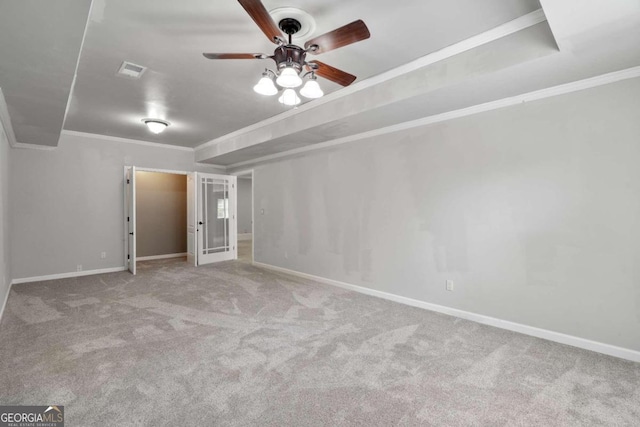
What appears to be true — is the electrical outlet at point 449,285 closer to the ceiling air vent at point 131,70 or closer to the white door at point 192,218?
the ceiling air vent at point 131,70

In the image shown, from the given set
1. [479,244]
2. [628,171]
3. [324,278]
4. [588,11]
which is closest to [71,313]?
[324,278]

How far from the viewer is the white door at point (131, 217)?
5.87 meters

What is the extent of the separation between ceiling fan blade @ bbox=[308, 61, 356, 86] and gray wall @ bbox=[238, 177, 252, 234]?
909 cm

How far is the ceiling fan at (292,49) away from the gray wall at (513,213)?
6.39 ft

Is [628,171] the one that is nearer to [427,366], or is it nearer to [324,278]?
[427,366]

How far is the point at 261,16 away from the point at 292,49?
0.42 m

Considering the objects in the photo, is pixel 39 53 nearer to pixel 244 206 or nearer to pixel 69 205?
pixel 69 205

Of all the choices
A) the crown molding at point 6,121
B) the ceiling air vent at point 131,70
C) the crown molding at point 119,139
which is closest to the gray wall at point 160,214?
the crown molding at point 119,139

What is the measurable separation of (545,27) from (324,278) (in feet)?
14.2

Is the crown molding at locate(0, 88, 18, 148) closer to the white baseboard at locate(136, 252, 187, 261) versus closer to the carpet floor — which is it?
the carpet floor

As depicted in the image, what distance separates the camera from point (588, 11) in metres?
1.85

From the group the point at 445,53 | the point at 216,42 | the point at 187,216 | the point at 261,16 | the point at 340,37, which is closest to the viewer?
the point at 261,16

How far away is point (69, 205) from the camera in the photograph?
224 inches

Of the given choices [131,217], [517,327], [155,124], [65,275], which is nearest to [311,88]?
[517,327]
